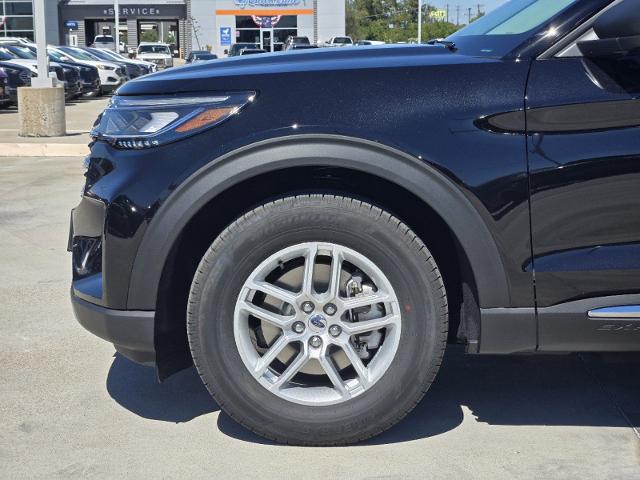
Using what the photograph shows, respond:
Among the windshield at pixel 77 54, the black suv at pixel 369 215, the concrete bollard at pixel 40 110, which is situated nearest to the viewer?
the black suv at pixel 369 215

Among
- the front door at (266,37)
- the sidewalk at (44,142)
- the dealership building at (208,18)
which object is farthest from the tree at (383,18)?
the sidewalk at (44,142)

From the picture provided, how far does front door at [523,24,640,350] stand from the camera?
303cm

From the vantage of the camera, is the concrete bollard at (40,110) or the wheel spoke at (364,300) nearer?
the wheel spoke at (364,300)

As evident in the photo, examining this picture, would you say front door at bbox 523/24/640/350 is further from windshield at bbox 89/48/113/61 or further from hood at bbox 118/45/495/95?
windshield at bbox 89/48/113/61

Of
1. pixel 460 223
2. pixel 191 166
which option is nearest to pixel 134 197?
pixel 191 166

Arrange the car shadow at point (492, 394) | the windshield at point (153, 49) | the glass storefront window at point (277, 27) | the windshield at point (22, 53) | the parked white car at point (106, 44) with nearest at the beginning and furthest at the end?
the car shadow at point (492, 394) → the windshield at point (22, 53) → the windshield at point (153, 49) → the parked white car at point (106, 44) → the glass storefront window at point (277, 27)

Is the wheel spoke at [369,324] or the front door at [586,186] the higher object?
the front door at [586,186]

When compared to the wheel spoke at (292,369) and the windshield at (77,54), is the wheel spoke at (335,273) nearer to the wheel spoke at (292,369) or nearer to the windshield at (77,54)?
the wheel spoke at (292,369)

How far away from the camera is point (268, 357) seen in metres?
3.23

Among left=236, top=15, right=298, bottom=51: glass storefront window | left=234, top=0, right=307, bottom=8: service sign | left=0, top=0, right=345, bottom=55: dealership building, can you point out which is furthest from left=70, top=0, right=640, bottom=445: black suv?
left=234, top=0, right=307, bottom=8: service sign

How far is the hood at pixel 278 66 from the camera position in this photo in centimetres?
322

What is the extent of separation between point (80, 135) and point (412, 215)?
38.6 ft

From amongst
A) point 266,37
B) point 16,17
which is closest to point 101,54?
point 266,37

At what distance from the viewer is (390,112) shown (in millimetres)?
3119
